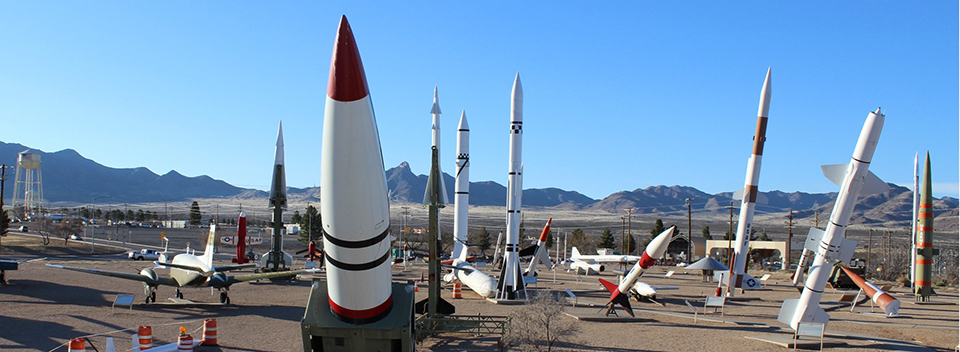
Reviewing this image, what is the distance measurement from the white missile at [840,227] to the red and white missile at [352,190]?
11551mm

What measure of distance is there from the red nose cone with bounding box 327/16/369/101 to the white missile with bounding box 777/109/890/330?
1269 cm

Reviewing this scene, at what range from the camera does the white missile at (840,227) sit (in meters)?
15.6

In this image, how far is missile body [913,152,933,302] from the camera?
2666 centimetres

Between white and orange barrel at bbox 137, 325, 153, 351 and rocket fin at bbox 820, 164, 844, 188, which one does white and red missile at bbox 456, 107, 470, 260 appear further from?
white and orange barrel at bbox 137, 325, 153, 351

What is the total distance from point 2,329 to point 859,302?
25804 mm

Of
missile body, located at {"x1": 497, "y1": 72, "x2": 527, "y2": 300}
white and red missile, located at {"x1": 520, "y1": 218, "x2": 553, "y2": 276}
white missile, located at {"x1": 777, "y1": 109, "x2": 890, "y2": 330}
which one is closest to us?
white missile, located at {"x1": 777, "y1": 109, "x2": 890, "y2": 330}

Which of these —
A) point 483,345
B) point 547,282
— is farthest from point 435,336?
point 547,282

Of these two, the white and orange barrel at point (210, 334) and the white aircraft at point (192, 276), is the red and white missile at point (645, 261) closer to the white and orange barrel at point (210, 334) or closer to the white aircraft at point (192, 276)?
the white aircraft at point (192, 276)

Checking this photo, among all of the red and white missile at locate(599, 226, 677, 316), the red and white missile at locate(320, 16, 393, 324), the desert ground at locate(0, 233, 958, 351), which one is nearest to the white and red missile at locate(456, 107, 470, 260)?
the desert ground at locate(0, 233, 958, 351)

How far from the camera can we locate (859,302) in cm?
2369

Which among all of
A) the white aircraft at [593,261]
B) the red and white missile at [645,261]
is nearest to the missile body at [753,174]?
the red and white missile at [645,261]

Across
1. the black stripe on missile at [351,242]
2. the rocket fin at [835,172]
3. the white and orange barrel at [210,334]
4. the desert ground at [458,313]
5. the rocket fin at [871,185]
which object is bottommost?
the desert ground at [458,313]

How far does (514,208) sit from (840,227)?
11.1 metres

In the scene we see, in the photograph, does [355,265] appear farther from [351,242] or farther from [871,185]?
[871,185]
